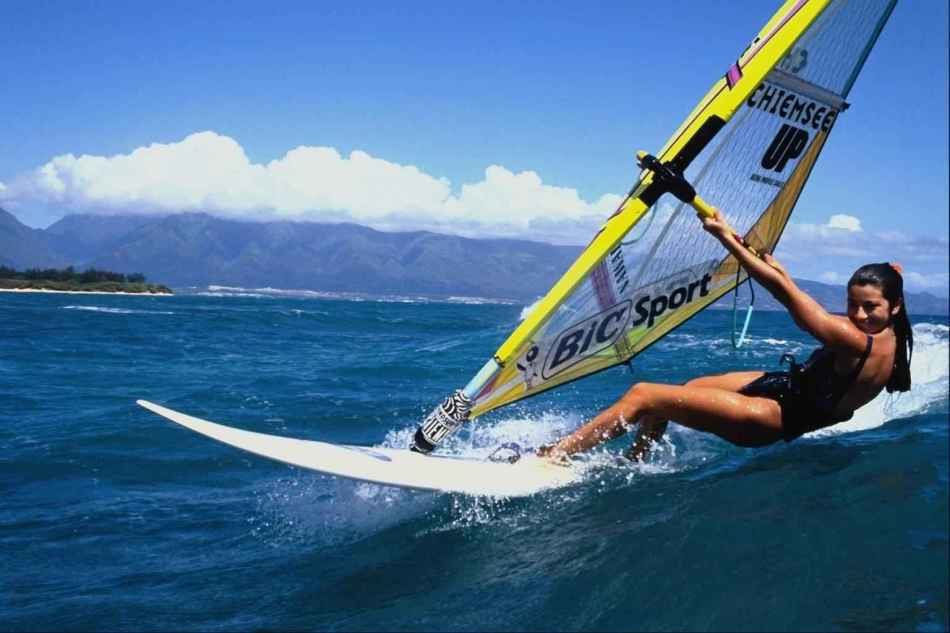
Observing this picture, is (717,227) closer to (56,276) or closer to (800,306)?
(800,306)

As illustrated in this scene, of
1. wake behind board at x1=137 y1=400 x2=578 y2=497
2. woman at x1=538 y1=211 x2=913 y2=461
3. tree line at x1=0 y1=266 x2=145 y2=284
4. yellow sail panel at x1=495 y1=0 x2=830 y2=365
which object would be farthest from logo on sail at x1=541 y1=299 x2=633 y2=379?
tree line at x1=0 y1=266 x2=145 y2=284

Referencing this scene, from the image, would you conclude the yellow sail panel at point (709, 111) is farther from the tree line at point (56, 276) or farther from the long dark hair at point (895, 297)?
the tree line at point (56, 276)

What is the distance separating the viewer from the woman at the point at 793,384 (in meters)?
3.53

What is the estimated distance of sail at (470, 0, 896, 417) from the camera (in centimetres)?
416

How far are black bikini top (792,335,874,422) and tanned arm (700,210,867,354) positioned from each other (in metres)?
0.32

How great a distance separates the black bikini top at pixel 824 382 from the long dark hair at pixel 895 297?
0.23 meters

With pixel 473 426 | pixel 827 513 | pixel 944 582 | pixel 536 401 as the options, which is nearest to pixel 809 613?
pixel 944 582

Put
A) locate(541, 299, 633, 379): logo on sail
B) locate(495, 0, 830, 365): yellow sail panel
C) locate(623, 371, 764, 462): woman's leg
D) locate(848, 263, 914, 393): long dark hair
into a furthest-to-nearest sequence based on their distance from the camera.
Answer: locate(541, 299, 633, 379): logo on sail → locate(623, 371, 764, 462): woman's leg → locate(495, 0, 830, 365): yellow sail panel → locate(848, 263, 914, 393): long dark hair

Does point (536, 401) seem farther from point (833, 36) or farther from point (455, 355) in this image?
point (455, 355)

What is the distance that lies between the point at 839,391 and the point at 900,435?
1.57 meters

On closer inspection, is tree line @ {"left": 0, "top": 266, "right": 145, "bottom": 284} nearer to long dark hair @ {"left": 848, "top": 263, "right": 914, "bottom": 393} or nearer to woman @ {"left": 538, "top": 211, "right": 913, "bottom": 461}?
woman @ {"left": 538, "top": 211, "right": 913, "bottom": 461}

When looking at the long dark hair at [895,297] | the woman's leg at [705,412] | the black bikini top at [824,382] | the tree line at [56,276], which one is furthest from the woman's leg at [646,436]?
the tree line at [56,276]

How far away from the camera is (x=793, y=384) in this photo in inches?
163

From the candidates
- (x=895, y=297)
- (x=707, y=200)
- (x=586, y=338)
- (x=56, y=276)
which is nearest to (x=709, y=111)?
(x=707, y=200)
